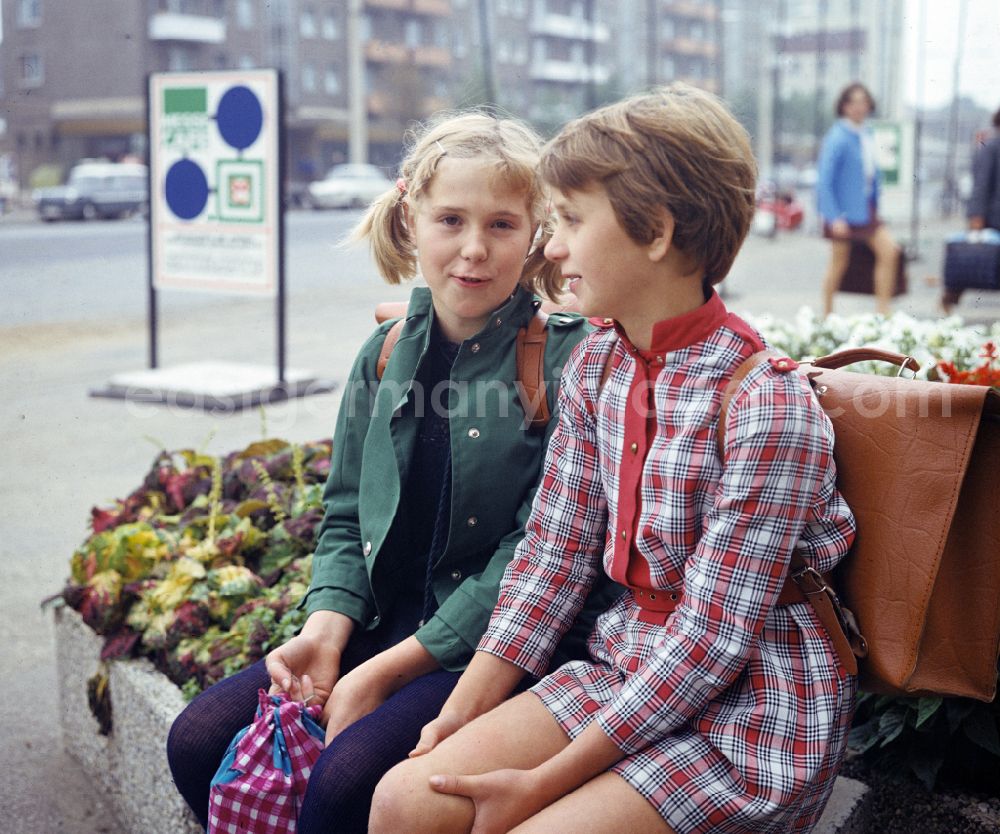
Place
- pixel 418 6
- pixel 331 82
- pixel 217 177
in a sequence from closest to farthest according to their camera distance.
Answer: pixel 217 177 → pixel 418 6 → pixel 331 82

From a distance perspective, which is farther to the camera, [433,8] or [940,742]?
[433,8]

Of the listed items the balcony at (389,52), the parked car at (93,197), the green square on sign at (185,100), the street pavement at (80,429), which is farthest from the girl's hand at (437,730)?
the balcony at (389,52)

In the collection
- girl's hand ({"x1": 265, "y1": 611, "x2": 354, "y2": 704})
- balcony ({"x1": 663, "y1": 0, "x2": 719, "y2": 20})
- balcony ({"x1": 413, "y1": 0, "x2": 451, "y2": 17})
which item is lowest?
girl's hand ({"x1": 265, "y1": 611, "x2": 354, "y2": 704})

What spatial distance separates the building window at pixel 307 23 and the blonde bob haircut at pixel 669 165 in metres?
37.7

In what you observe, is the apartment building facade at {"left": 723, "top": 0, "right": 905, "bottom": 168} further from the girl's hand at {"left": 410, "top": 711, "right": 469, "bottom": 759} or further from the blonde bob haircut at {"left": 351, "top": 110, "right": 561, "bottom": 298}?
the girl's hand at {"left": 410, "top": 711, "right": 469, "bottom": 759}

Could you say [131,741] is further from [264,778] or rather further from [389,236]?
[389,236]

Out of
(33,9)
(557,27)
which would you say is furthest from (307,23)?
(557,27)

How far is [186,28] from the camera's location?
4238 centimetres

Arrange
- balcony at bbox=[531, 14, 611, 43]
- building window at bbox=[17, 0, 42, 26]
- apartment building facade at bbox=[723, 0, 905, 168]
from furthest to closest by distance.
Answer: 1. building window at bbox=[17, 0, 42, 26]
2. balcony at bbox=[531, 14, 611, 43]
3. apartment building facade at bbox=[723, 0, 905, 168]

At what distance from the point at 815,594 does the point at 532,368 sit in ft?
2.30

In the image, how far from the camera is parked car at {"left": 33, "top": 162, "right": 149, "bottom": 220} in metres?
26.0

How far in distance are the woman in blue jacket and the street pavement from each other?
2.30m

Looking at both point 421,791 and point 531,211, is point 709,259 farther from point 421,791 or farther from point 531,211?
point 421,791

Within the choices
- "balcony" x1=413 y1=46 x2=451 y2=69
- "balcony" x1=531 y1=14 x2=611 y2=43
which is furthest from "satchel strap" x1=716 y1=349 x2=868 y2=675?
"balcony" x1=413 y1=46 x2=451 y2=69
